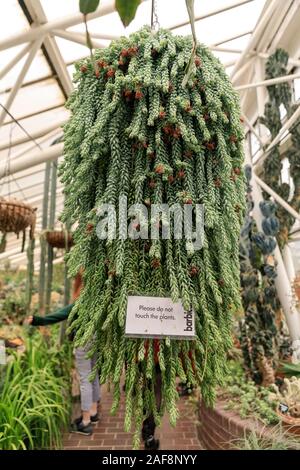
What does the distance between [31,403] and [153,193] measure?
2.13 m

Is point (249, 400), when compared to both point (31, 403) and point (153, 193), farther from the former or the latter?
point (153, 193)

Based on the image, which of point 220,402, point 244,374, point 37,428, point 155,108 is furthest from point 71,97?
point 244,374

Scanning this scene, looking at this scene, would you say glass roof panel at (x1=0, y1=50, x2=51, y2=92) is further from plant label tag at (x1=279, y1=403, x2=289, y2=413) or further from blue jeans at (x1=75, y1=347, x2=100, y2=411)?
plant label tag at (x1=279, y1=403, x2=289, y2=413)

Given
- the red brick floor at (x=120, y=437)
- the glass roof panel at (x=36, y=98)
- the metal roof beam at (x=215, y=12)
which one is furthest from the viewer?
the glass roof panel at (x=36, y=98)

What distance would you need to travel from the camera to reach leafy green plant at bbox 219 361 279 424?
2.18 metres

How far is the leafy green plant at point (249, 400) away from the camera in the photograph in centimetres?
218

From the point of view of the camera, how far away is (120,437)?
2600mm

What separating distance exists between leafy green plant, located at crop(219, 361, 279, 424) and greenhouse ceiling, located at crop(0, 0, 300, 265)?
2.19 meters

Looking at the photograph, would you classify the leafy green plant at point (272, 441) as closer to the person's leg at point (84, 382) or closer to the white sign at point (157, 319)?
the person's leg at point (84, 382)

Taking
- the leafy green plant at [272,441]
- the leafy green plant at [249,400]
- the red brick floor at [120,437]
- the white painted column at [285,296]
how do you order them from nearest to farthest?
the leafy green plant at [272,441]
the leafy green plant at [249,400]
the red brick floor at [120,437]
the white painted column at [285,296]

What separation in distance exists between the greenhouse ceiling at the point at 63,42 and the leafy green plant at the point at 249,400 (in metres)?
2.19

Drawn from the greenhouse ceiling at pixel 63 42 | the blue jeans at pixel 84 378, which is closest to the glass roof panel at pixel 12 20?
the greenhouse ceiling at pixel 63 42

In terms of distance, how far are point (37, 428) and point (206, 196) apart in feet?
6.86

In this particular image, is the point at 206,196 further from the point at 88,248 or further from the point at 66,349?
the point at 66,349
